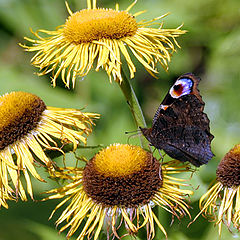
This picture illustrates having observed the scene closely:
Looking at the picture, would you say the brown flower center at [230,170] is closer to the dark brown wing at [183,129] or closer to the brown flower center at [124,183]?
the dark brown wing at [183,129]

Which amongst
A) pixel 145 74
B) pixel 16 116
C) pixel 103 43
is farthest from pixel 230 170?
pixel 145 74

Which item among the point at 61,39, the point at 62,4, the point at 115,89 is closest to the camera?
the point at 61,39

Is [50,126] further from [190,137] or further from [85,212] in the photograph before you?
[190,137]

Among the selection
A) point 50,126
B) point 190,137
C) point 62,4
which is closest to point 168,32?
point 190,137

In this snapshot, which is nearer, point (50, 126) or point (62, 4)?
point (50, 126)

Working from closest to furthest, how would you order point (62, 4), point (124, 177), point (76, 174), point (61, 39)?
point (124, 177) → point (76, 174) → point (61, 39) → point (62, 4)

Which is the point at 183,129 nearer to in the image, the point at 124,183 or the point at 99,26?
the point at 124,183

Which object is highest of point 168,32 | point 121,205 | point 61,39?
point 61,39
